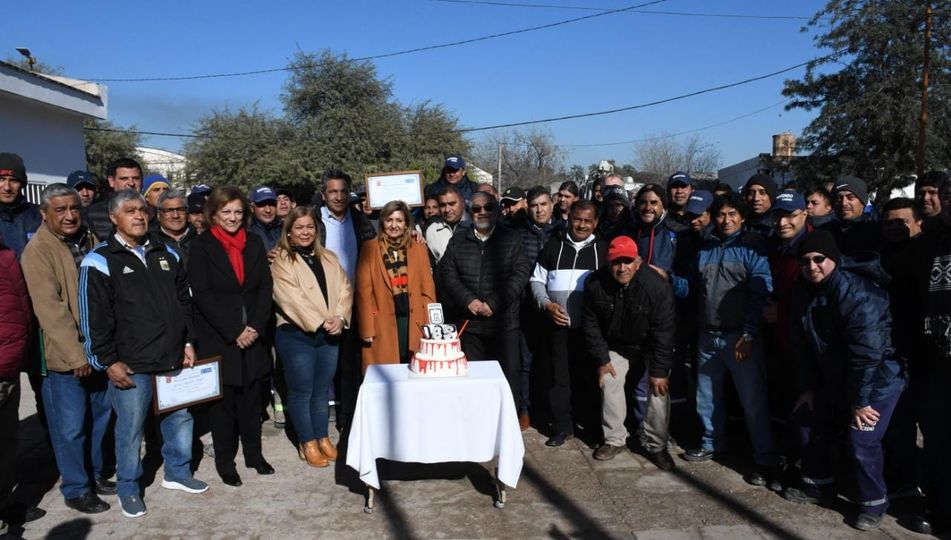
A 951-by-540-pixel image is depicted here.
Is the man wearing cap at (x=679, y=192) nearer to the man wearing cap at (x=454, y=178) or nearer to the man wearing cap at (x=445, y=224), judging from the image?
the man wearing cap at (x=445, y=224)

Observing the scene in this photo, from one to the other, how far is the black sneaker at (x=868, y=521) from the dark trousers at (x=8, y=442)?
5417mm

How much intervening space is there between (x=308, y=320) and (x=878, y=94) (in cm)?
2182

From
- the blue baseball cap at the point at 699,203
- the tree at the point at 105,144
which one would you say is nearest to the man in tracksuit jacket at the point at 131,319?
the blue baseball cap at the point at 699,203

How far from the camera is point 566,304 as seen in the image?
5621 millimetres

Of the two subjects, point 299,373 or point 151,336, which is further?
point 299,373

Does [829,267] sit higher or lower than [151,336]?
higher

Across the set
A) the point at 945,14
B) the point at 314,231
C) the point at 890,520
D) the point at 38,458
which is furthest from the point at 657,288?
the point at 945,14

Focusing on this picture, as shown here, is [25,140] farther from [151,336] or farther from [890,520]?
[890,520]

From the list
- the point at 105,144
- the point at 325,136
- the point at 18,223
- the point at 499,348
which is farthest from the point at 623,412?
the point at 105,144

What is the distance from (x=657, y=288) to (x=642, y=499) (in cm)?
154

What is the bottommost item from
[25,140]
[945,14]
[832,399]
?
[832,399]

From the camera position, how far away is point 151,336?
436 cm

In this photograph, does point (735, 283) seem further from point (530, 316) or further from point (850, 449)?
point (530, 316)

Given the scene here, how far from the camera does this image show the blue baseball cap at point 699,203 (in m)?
5.57
